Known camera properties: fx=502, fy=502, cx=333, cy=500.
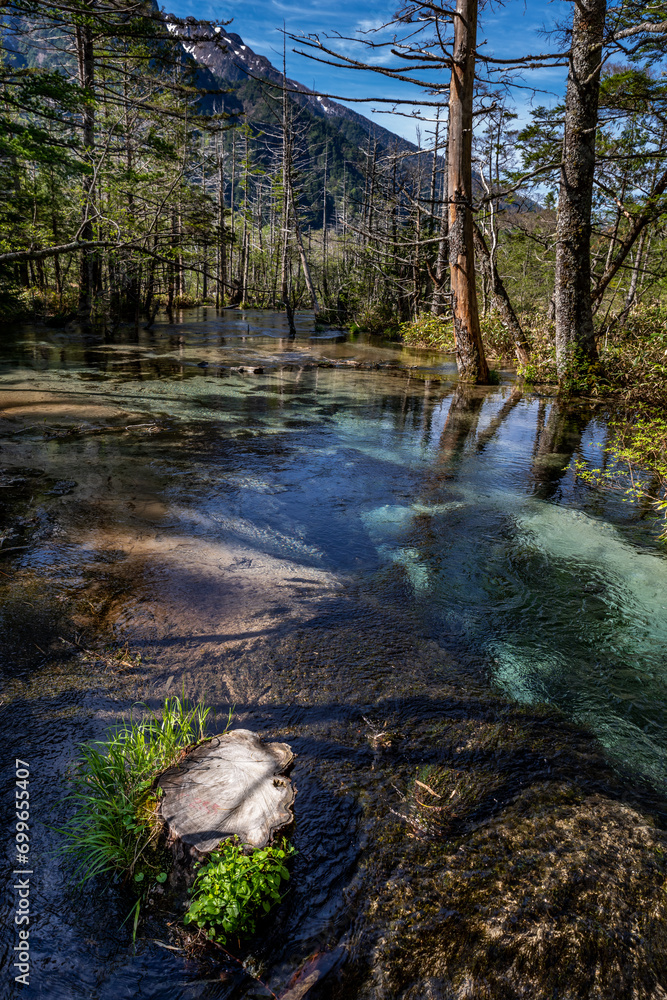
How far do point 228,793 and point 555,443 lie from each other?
760cm

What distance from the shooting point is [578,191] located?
9.78 metres

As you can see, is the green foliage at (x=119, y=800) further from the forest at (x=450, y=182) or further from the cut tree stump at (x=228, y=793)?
the forest at (x=450, y=182)

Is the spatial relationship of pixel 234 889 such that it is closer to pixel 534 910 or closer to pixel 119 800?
pixel 119 800

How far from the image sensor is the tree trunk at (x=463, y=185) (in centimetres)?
1002

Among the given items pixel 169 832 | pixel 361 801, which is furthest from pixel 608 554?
pixel 169 832

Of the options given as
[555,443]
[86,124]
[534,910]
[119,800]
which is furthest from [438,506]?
[86,124]

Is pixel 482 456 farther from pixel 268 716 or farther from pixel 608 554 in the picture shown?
pixel 268 716

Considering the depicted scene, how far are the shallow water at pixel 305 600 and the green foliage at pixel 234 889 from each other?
131 mm

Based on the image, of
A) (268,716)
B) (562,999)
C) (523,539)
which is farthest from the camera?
(523,539)

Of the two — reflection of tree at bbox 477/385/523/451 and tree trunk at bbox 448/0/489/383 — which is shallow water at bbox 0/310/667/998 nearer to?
reflection of tree at bbox 477/385/523/451

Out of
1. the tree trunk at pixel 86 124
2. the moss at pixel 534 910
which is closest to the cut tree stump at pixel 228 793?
the moss at pixel 534 910

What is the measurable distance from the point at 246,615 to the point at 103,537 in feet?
5.86

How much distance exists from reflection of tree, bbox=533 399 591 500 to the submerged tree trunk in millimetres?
1202

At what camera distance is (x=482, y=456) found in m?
7.41
